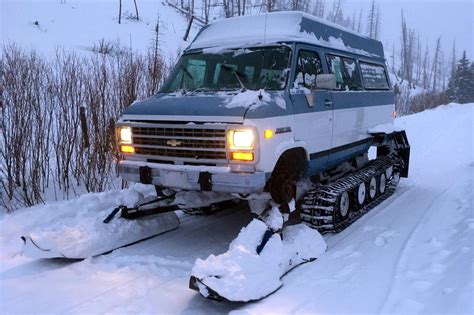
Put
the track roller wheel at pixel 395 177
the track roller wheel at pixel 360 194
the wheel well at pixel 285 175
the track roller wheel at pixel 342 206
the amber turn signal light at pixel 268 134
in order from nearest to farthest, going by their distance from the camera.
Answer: the amber turn signal light at pixel 268 134
the wheel well at pixel 285 175
the track roller wheel at pixel 342 206
the track roller wheel at pixel 360 194
the track roller wheel at pixel 395 177

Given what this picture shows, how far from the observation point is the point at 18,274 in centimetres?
486

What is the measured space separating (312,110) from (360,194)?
2029 millimetres

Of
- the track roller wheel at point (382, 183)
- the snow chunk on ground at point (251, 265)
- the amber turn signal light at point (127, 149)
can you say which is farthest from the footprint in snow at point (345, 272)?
the track roller wheel at point (382, 183)

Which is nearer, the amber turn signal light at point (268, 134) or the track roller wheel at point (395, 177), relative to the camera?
the amber turn signal light at point (268, 134)

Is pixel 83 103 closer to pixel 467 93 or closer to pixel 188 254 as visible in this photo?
pixel 188 254

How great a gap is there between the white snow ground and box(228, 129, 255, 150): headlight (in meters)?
1.51

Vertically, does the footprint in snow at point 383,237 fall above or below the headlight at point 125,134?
below

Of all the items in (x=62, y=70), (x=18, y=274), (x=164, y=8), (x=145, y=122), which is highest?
(x=164, y=8)

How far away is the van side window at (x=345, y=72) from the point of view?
685 centimetres

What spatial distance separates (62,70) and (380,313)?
703 centimetres

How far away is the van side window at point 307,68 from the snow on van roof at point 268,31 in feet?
0.63

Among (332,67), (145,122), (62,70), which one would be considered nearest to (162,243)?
(145,122)

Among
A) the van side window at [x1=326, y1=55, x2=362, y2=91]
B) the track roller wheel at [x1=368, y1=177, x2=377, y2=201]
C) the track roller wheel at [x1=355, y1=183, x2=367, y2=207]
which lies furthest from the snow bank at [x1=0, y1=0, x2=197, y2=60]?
the track roller wheel at [x1=355, y1=183, x2=367, y2=207]

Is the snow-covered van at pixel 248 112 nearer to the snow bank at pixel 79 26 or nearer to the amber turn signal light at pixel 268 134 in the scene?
the amber turn signal light at pixel 268 134
